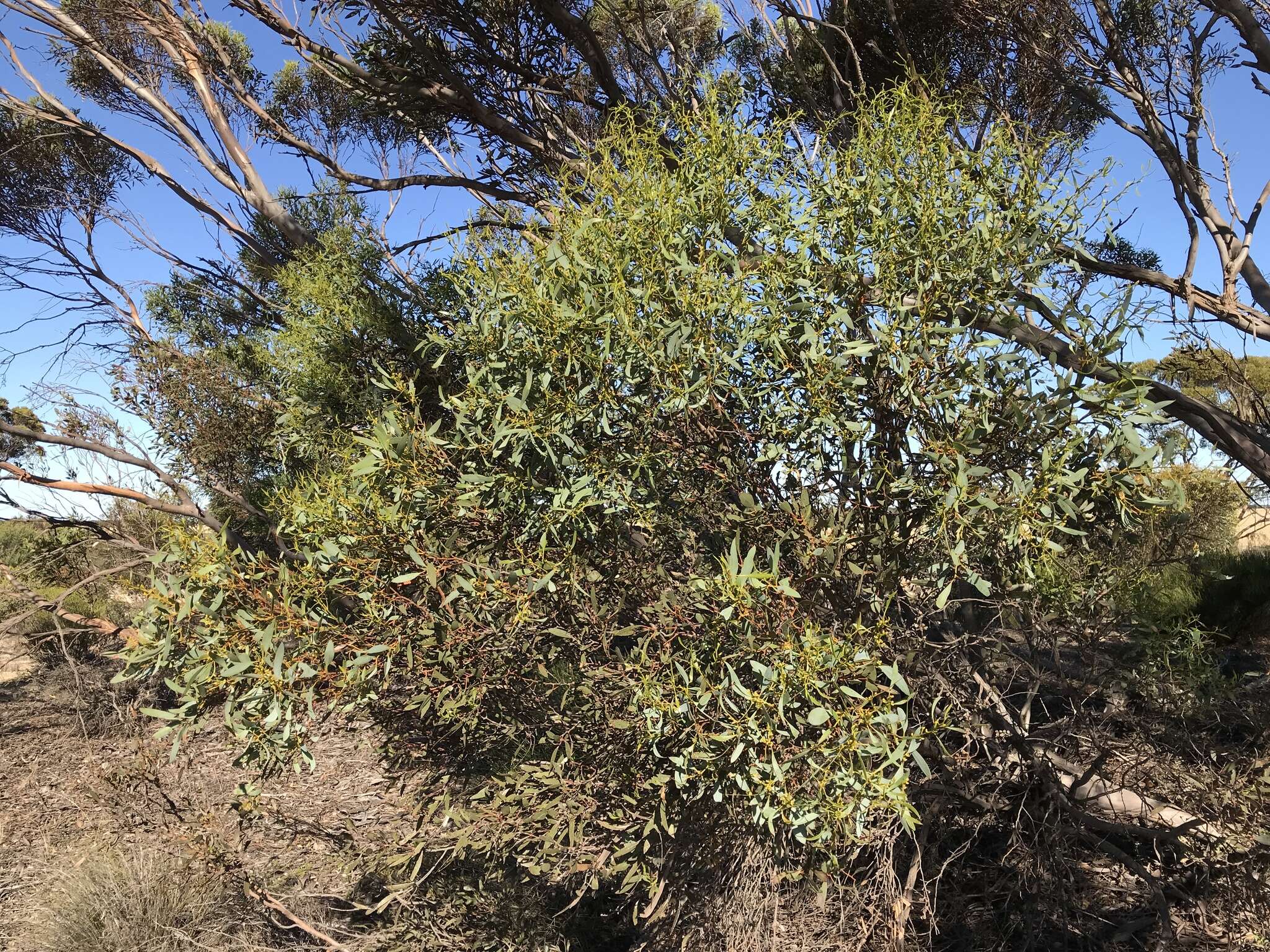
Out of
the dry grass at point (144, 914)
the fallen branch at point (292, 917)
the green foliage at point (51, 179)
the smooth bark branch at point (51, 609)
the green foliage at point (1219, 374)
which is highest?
the green foliage at point (51, 179)

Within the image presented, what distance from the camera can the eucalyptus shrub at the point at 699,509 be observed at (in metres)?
2.35

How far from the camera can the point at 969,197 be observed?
8.74ft

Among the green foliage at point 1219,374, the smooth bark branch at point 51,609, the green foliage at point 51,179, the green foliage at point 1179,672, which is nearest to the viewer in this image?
the green foliage at point 1179,672

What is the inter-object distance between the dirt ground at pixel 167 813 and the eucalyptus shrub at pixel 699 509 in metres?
0.76

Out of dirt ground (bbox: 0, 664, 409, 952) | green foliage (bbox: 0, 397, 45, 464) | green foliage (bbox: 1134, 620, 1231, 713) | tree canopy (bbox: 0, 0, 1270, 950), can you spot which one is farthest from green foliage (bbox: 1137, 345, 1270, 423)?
green foliage (bbox: 0, 397, 45, 464)

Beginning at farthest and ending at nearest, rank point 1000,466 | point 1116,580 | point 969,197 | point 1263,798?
1. point 1116,580
2. point 1263,798
3. point 969,197
4. point 1000,466

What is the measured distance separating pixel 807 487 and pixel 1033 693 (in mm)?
1663

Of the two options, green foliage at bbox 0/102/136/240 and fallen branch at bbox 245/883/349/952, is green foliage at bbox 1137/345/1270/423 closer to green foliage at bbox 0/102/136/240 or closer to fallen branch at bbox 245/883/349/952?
fallen branch at bbox 245/883/349/952

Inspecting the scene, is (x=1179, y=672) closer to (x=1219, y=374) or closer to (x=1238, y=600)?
(x=1219, y=374)

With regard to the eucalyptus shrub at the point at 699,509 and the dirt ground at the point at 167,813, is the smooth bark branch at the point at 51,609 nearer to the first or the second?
the dirt ground at the point at 167,813

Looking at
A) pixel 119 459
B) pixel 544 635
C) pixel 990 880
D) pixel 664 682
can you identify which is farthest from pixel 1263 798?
pixel 119 459

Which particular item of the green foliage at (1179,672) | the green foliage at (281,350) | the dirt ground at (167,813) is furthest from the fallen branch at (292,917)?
the green foliage at (1179,672)

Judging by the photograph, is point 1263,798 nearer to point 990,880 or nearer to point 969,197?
point 990,880

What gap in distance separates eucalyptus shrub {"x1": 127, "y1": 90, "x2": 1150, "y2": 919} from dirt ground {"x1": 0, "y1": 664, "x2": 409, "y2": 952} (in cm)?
76
